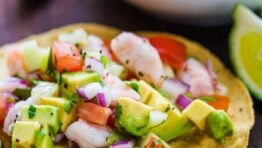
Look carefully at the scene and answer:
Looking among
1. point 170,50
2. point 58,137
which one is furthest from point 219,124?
point 58,137

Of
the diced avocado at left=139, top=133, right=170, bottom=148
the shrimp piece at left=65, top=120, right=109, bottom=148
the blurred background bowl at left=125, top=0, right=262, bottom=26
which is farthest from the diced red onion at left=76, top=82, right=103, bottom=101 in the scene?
the blurred background bowl at left=125, top=0, right=262, bottom=26

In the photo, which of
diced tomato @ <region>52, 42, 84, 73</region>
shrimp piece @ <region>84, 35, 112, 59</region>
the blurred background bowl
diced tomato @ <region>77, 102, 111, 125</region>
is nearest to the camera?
diced tomato @ <region>77, 102, 111, 125</region>

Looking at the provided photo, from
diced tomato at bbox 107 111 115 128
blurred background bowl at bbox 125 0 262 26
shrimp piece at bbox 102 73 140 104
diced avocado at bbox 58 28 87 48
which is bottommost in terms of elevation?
diced tomato at bbox 107 111 115 128

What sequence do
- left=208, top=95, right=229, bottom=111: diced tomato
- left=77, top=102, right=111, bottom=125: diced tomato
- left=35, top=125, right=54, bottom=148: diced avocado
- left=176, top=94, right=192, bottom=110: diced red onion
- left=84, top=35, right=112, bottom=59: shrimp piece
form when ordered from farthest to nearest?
1. left=84, top=35, right=112, bottom=59: shrimp piece
2. left=208, top=95, right=229, bottom=111: diced tomato
3. left=176, top=94, right=192, bottom=110: diced red onion
4. left=77, top=102, right=111, bottom=125: diced tomato
5. left=35, top=125, right=54, bottom=148: diced avocado

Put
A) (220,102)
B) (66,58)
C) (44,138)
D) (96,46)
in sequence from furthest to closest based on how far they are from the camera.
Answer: (96,46) → (220,102) → (66,58) → (44,138)

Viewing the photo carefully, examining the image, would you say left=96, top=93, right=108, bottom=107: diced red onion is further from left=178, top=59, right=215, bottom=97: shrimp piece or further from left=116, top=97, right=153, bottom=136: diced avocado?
left=178, top=59, right=215, bottom=97: shrimp piece

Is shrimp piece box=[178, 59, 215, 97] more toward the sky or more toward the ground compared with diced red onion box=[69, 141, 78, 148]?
more toward the sky

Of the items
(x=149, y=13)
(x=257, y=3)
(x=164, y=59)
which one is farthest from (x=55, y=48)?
(x=257, y=3)

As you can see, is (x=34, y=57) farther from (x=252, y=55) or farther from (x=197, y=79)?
(x=252, y=55)
